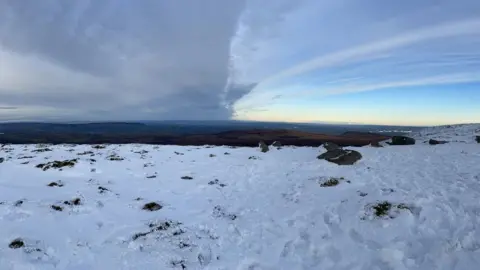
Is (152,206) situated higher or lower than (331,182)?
lower

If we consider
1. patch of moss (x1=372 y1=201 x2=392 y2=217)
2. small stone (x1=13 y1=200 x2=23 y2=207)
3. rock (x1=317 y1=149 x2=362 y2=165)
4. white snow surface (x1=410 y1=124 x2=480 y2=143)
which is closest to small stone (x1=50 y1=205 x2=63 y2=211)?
small stone (x1=13 y1=200 x2=23 y2=207)

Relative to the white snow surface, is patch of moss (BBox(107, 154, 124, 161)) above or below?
below

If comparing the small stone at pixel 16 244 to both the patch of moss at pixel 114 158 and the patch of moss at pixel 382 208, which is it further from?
the patch of moss at pixel 114 158

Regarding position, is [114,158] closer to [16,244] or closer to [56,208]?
[56,208]

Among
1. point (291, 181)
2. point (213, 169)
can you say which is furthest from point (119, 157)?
point (291, 181)

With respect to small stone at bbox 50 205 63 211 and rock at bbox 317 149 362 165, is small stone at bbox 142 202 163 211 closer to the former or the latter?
small stone at bbox 50 205 63 211

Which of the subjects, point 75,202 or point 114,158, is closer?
point 75,202

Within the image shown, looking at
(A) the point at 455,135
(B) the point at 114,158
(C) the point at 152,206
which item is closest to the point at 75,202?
(C) the point at 152,206

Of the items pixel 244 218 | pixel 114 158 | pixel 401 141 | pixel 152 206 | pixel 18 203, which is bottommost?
pixel 244 218
